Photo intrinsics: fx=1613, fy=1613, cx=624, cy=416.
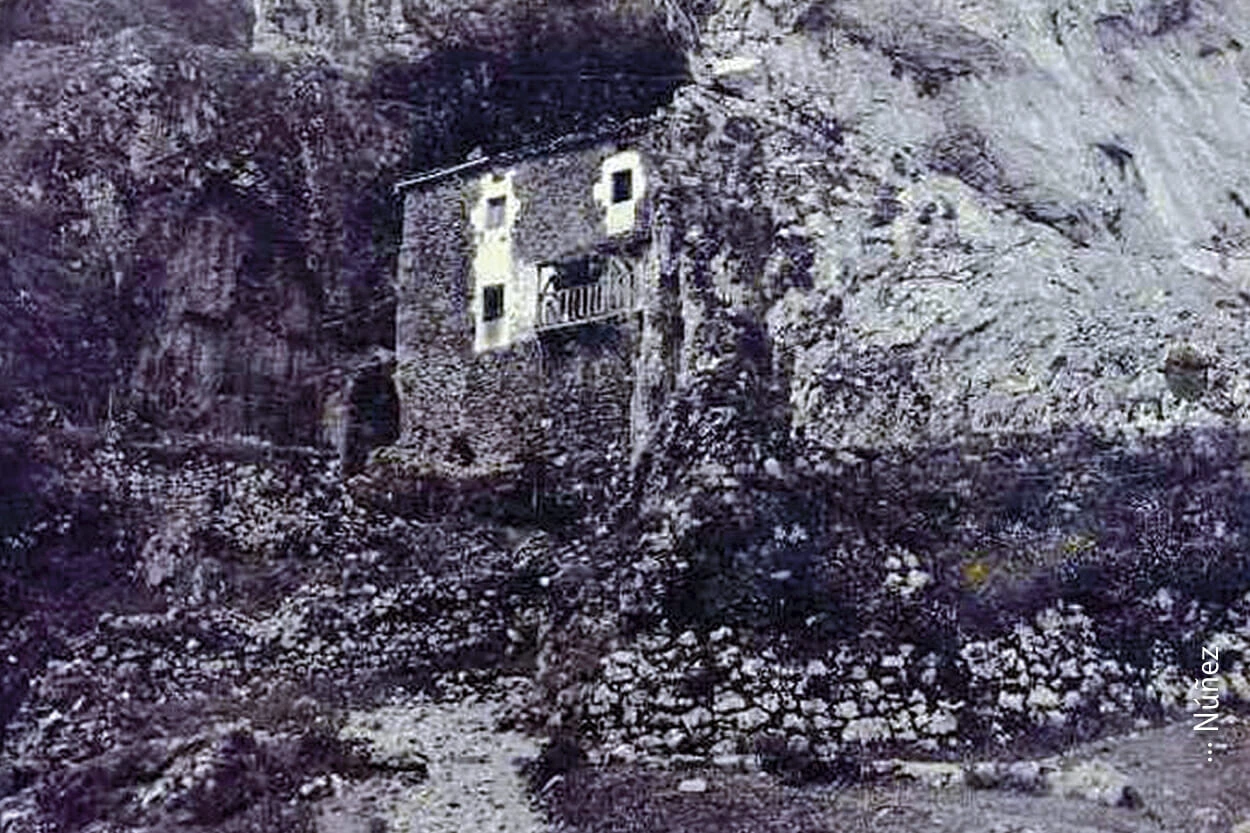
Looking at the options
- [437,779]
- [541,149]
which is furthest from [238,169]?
[437,779]

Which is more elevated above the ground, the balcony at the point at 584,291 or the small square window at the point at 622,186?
the small square window at the point at 622,186

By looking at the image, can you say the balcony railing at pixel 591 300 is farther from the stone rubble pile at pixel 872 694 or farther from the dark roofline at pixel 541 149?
the stone rubble pile at pixel 872 694

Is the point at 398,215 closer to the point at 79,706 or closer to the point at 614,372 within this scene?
the point at 614,372

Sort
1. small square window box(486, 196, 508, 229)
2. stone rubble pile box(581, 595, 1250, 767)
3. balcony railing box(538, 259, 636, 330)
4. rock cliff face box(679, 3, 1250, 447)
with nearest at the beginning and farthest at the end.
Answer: stone rubble pile box(581, 595, 1250, 767), rock cliff face box(679, 3, 1250, 447), balcony railing box(538, 259, 636, 330), small square window box(486, 196, 508, 229)

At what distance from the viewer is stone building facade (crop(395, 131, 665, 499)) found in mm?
31406

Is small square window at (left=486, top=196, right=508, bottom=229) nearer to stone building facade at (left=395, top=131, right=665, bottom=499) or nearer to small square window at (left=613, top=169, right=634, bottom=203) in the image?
stone building facade at (left=395, top=131, right=665, bottom=499)

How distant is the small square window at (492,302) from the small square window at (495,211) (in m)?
1.42

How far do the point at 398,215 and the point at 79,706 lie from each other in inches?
519

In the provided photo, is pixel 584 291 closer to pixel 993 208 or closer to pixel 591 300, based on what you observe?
pixel 591 300

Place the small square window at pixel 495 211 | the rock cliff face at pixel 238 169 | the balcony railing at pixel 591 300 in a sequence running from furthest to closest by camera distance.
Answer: the small square window at pixel 495 211
the rock cliff face at pixel 238 169
the balcony railing at pixel 591 300

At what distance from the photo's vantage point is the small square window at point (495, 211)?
34.0m

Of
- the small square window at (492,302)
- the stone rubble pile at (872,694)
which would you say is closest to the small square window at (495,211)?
the small square window at (492,302)

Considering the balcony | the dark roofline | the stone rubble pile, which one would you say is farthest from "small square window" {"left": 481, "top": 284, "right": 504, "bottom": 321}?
the stone rubble pile

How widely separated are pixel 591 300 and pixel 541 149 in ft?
13.0
